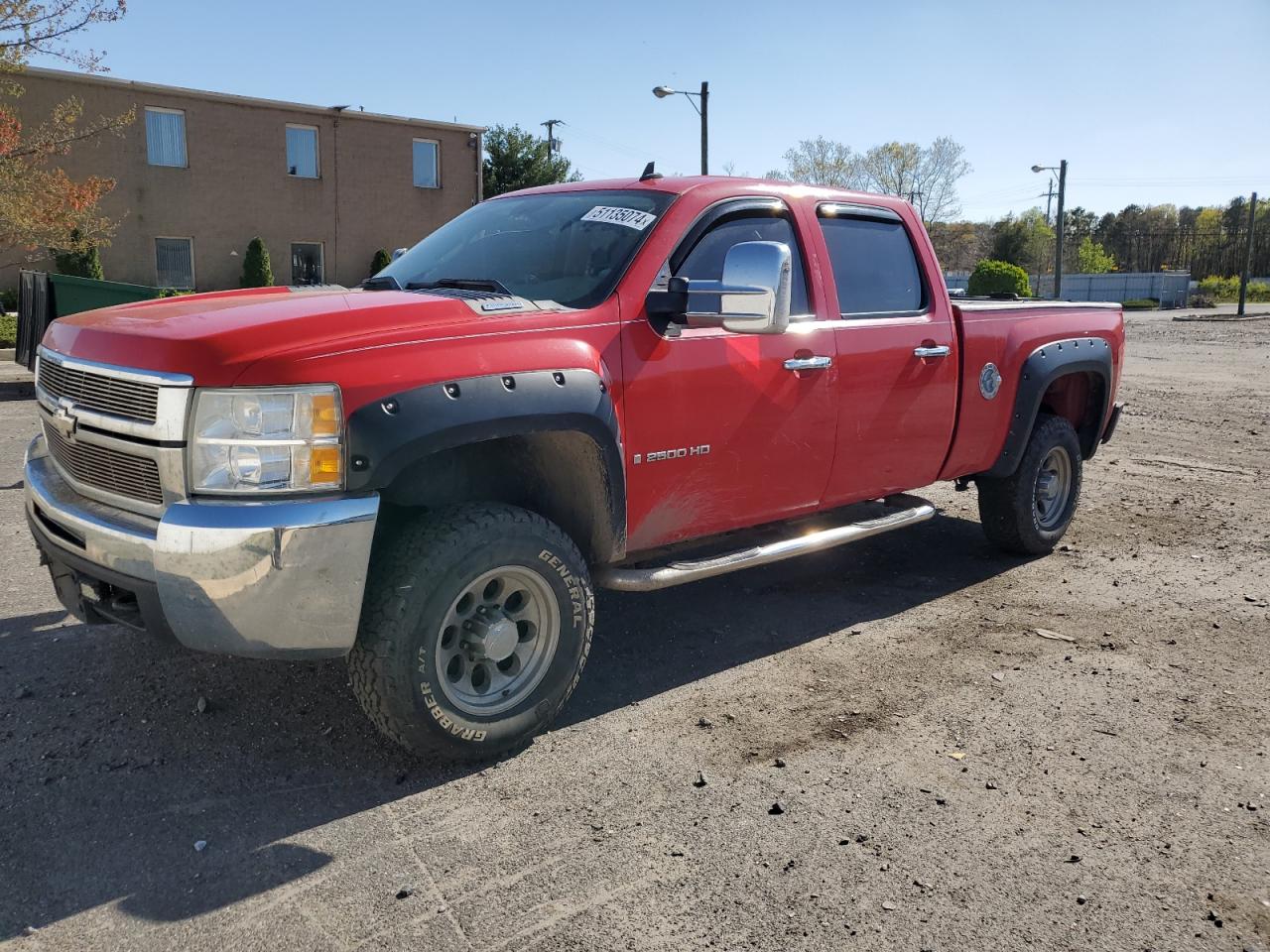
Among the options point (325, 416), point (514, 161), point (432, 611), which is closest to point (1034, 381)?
point (432, 611)

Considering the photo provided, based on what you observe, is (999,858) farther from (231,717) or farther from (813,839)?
(231,717)

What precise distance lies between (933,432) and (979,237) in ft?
323

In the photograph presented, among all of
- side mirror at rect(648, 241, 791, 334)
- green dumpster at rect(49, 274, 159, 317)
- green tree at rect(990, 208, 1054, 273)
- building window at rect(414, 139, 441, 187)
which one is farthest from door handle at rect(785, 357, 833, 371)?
green tree at rect(990, 208, 1054, 273)

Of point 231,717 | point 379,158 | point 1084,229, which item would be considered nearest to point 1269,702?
point 231,717

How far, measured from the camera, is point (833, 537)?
15.3ft

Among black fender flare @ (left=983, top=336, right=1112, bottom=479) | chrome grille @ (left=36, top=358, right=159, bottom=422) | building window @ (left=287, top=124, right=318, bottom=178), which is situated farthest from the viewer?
building window @ (left=287, top=124, right=318, bottom=178)

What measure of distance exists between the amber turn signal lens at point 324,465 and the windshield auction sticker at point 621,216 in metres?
1.66

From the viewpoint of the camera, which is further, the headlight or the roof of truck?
the roof of truck

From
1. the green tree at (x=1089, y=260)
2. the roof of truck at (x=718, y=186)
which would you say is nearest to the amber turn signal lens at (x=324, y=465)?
the roof of truck at (x=718, y=186)

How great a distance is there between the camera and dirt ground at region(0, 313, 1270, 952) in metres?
2.63

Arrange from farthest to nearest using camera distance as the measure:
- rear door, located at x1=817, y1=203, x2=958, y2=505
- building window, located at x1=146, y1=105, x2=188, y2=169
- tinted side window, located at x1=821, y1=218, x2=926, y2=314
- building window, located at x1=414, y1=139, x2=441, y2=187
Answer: building window, located at x1=414, y1=139, x2=441, y2=187, building window, located at x1=146, y1=105, x2=188, y2=169, tinted side window, located at x1=821, y1=218, x2=926, y2=314, rear door, located at x1=817, y1=203, x2=958, y2=505

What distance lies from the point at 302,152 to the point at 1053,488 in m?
26.5

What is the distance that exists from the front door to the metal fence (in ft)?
210

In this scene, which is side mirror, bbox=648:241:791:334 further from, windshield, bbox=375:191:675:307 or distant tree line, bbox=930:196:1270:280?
distant tree line, bbox=930:196:1270:280
